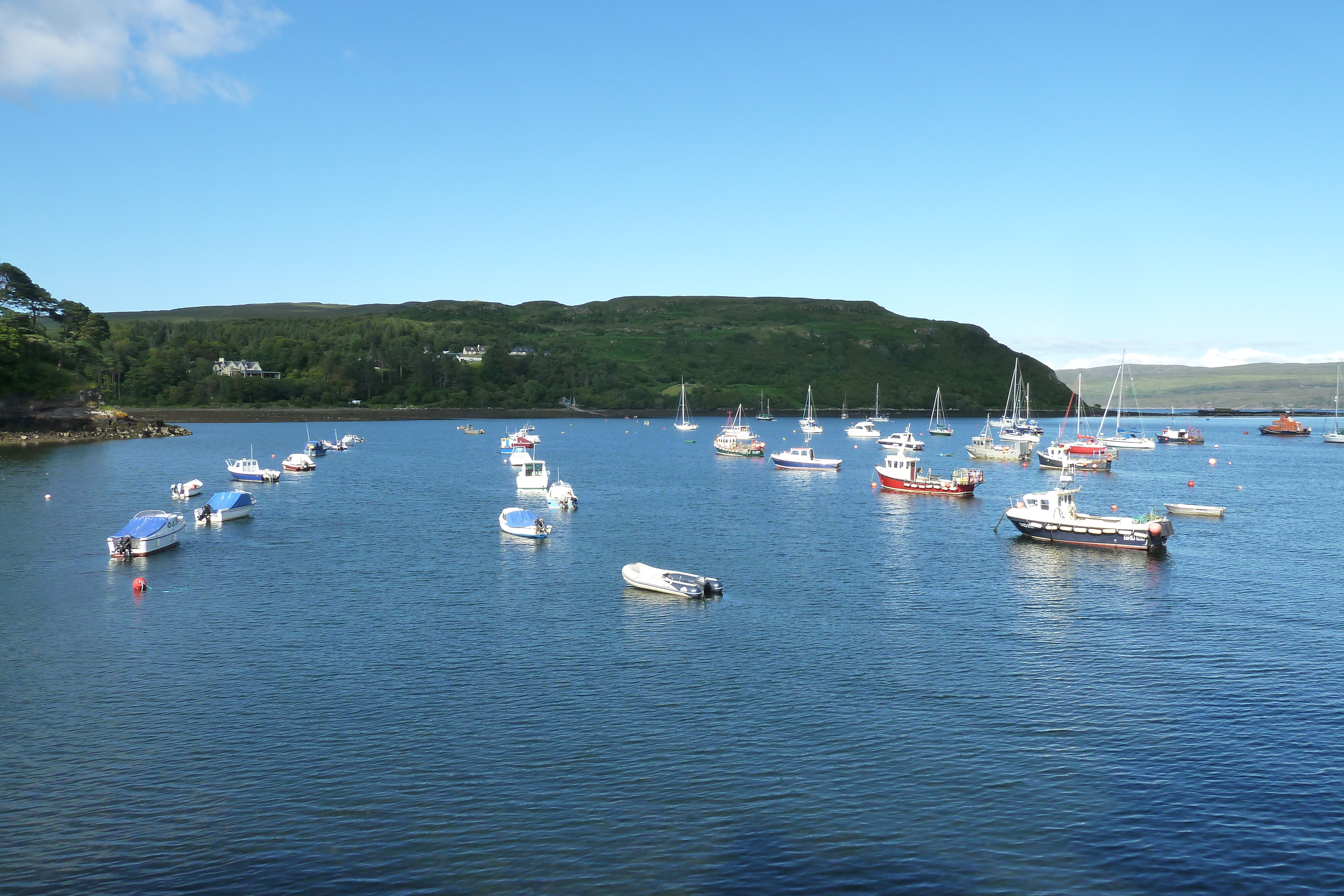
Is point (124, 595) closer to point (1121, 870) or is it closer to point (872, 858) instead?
point (872, 858)

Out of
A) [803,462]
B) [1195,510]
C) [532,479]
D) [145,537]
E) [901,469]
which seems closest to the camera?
[145,537]

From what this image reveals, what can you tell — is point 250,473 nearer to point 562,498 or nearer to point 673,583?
point 562,498

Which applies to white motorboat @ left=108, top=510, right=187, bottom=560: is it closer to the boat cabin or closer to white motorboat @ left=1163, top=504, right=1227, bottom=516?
the boat cabin

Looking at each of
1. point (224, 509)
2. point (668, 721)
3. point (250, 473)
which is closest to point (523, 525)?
point (224, 509)

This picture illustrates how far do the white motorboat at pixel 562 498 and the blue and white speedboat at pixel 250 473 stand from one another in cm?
4763

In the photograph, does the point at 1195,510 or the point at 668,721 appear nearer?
the point at 668,721

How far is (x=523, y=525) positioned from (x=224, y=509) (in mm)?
32076

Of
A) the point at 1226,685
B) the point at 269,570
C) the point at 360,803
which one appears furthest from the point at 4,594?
the point at 1226,685

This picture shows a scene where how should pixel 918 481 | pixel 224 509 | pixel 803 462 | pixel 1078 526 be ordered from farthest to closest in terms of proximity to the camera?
pixel 803 462, pixel 918 481, pixel 224 509, pixel 1078 526

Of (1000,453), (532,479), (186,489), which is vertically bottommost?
(186,489)

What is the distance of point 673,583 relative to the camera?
67.2m

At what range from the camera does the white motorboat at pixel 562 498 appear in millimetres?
112375

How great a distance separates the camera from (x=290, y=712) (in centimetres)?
4381

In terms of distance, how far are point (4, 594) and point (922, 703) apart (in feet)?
193
